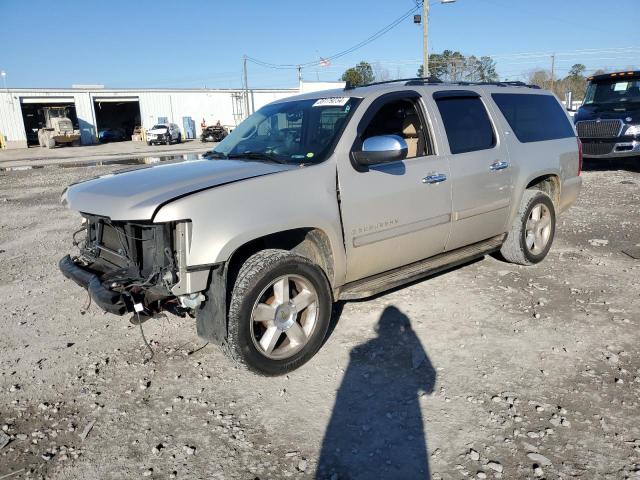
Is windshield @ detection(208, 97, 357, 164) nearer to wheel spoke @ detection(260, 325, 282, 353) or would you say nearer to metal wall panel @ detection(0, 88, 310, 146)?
wheel spoke @ detection(260, 325, 282, 353)

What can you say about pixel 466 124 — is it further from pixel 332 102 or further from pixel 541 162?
pixel 332 102

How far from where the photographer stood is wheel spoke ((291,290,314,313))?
3.62 meters

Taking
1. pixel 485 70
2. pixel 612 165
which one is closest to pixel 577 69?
pixel 485 70

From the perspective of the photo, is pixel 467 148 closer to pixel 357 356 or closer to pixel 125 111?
pixel 357 356

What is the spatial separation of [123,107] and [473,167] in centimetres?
6254

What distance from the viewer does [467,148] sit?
15.5 feet

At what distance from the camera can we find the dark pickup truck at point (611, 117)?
39.1 ft

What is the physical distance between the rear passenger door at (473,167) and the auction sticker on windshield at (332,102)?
0.91m

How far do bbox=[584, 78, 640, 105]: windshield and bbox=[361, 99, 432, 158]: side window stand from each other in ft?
35.9

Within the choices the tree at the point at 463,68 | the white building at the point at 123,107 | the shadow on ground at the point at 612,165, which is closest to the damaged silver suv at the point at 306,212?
the shadow on ground at the point at 612,165

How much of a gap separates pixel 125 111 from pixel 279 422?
64.2m

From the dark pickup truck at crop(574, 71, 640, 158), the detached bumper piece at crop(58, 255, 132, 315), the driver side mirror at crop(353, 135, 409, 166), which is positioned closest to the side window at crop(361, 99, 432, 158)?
the driver side mirror at crop(353, 135, 409, 166)

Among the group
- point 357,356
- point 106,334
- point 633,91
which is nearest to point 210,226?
point 357,356

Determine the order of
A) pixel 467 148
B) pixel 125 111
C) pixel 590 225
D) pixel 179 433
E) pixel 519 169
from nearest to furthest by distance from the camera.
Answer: pixel 179 433, pixel 467 148, pixel 519 169, pixel 590 225, pixel 125 111
